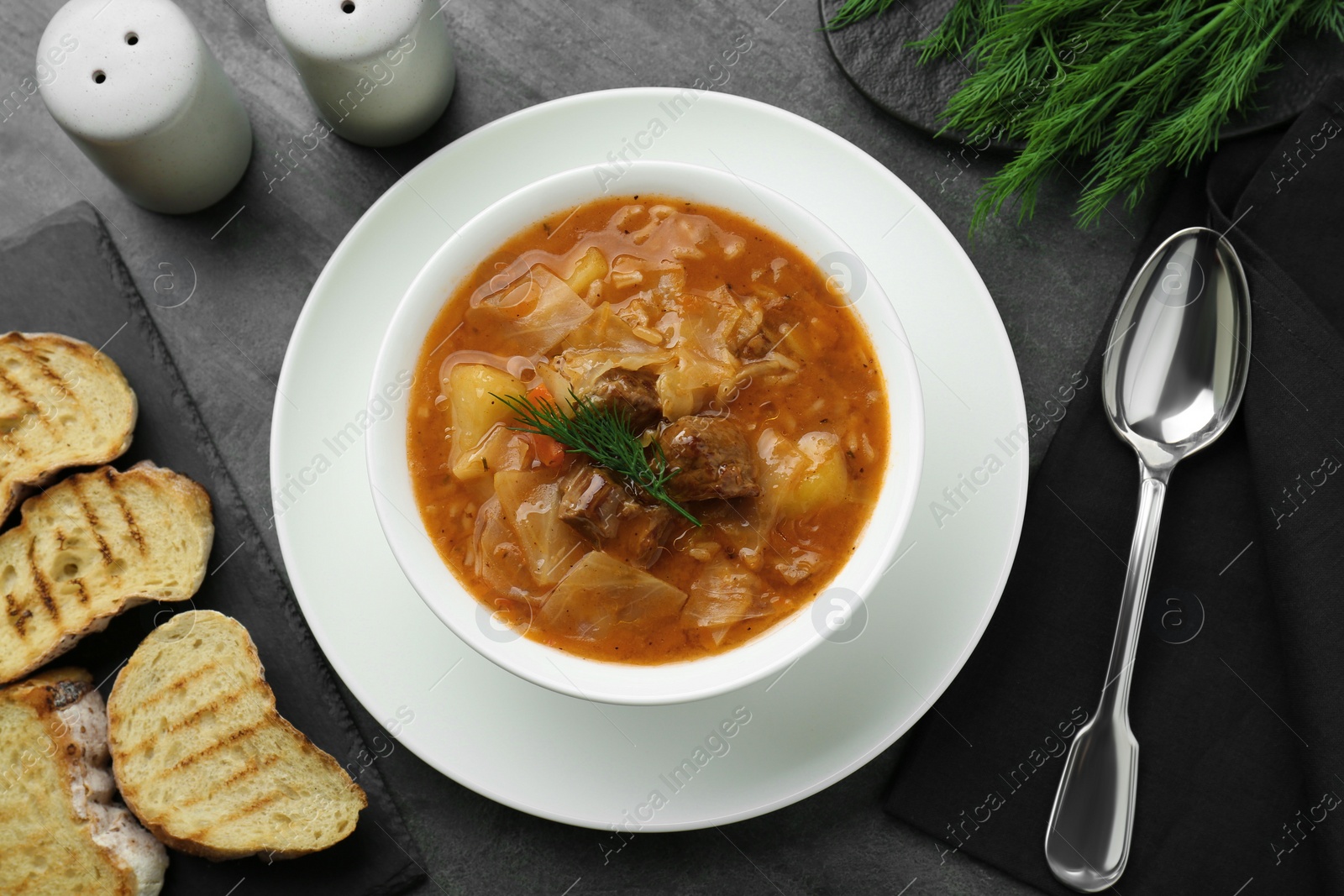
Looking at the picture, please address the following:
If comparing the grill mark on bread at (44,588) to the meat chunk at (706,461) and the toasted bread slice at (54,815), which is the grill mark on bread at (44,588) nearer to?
the toasted bread slice at (54,815)

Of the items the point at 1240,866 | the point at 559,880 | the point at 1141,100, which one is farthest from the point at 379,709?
the point at 1141,100

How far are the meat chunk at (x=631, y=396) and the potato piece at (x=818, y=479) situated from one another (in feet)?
1.68

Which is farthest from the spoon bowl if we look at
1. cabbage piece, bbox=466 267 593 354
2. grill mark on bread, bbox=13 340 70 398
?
grill mark on bread, bbox=13 340 70 398

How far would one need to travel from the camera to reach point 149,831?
159 inches

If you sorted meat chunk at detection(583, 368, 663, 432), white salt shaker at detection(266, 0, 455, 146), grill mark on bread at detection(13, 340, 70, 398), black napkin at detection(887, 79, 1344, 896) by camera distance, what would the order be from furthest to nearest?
1. grill mark on bread at detection(13, 340, 70, 398)
2. black napkin at detection(887, 79, 1344, 896)
3. white salt shaker at detection(266, 0, 455, 146)
4. meat chunk at detection(583, 368, 663, 432)

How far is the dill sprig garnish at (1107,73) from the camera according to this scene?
391 cm

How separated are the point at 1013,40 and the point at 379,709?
3.71m

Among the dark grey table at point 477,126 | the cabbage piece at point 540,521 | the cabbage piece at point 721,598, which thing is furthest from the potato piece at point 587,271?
the dark grey table at point 477,126

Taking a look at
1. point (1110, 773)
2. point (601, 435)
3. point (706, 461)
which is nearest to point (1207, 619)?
point (1110, 773)

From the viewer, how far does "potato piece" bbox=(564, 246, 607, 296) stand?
10.8 feet

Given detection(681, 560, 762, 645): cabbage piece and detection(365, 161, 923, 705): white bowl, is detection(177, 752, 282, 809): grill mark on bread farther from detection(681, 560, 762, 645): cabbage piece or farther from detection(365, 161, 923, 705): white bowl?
detection(681, 560, 762, 645): cabbage piece

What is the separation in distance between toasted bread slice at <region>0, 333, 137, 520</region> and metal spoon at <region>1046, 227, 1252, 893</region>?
425cm

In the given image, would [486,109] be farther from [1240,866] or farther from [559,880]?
[1240,866]

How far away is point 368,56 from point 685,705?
2.74 m
